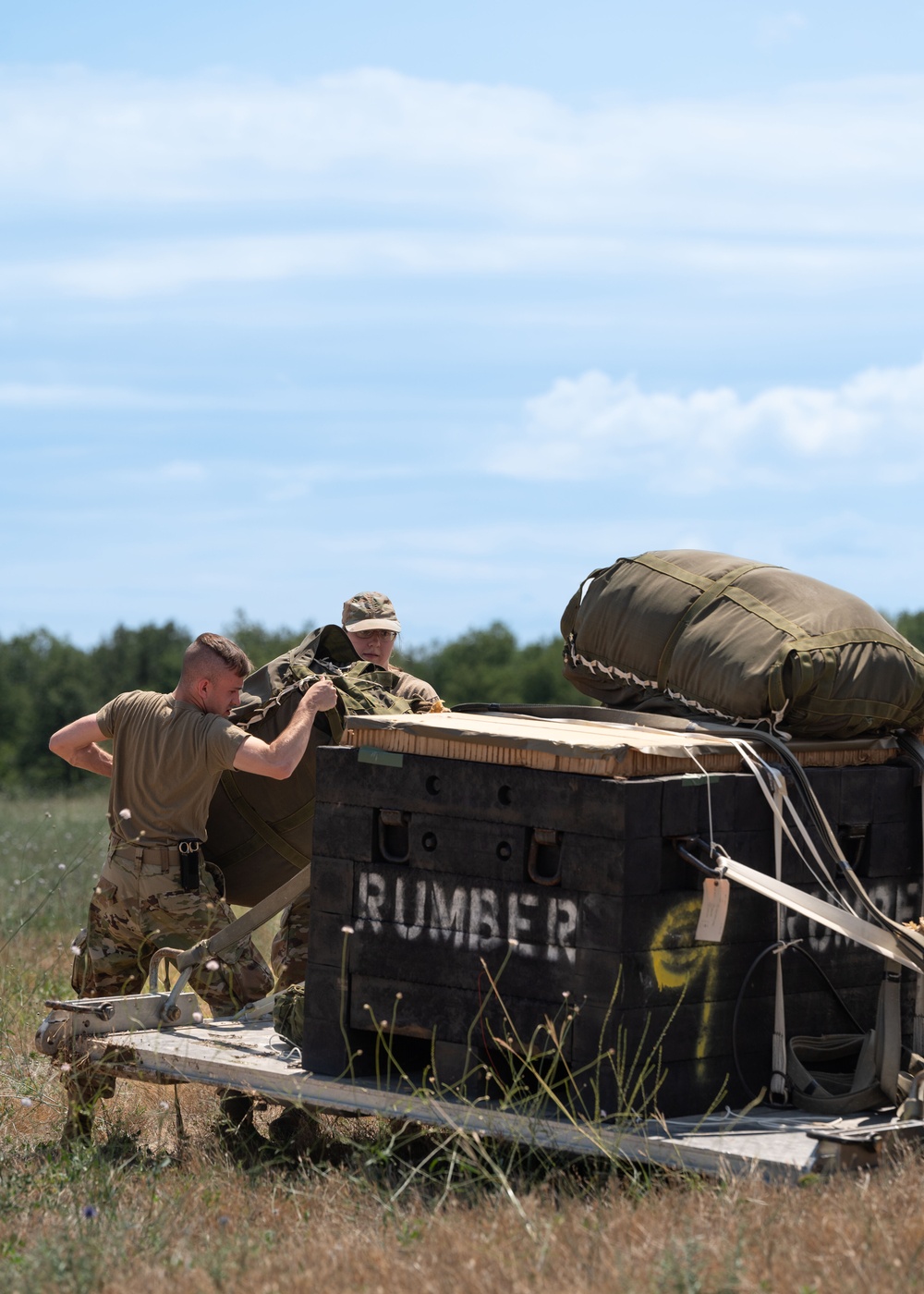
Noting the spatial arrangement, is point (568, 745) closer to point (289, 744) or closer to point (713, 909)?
point (713, 909)

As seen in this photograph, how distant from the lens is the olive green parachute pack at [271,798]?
6.84m

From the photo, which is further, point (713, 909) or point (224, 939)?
point (224, 939)

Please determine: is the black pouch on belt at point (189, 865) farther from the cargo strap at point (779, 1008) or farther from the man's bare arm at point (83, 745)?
the cargo strap at point (779, 1008)

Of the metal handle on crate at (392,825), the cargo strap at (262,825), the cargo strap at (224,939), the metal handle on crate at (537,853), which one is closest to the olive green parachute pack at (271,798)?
the cargo strap at (262,825)

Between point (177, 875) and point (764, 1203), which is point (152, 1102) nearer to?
point (177, 875)

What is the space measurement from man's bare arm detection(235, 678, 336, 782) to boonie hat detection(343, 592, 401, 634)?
1.37m

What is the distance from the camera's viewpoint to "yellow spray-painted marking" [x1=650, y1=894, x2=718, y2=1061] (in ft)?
15.6

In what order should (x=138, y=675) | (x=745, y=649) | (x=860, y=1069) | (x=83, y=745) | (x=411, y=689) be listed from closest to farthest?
(x=860, y=1069) < (x=745, y=649) < (x=83, y=745) < (x=411, y=689) < (x=138, y=675)

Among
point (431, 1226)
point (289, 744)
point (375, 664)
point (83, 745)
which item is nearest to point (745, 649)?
point (289, 744)

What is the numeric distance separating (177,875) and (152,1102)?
4.02ft

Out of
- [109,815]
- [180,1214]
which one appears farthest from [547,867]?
[109,815]

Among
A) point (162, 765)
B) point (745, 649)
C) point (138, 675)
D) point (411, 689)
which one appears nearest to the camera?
point (745, 649)

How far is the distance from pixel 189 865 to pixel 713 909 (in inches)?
106

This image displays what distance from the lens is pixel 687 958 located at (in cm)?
484
